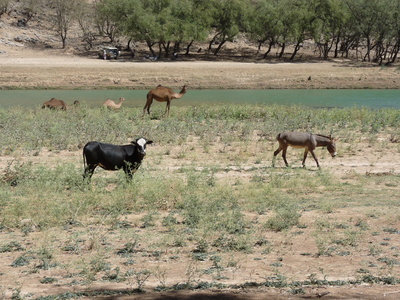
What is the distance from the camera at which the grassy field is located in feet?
23.5

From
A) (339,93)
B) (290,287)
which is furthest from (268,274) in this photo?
(339,93)

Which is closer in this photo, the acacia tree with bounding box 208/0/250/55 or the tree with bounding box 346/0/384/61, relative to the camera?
the tree with bounding box 346/0/384/61

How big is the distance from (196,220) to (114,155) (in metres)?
3.05

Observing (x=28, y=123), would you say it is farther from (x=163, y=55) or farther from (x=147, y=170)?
(x=163, y=55)

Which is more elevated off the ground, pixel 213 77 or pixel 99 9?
pixel 99 9

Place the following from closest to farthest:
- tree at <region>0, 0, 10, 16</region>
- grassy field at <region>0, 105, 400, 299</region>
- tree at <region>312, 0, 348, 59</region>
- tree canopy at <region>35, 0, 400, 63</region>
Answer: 1. grassy field at <region>0, 105, 400, 299</region>
2. tree canopy at <region>35, 0, 400, 63</region>
3. tree at <region>312, 0, 348, 59</region>
4. tree at <region>0, 0, 10, 16</region>

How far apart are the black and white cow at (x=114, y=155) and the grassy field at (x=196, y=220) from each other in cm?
45

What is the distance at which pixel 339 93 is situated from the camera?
40750mm

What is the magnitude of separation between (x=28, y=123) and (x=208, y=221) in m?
12.4

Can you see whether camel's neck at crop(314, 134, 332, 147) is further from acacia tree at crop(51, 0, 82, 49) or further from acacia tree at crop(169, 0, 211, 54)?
acacia tree at crop(51, 0, 82, 49)

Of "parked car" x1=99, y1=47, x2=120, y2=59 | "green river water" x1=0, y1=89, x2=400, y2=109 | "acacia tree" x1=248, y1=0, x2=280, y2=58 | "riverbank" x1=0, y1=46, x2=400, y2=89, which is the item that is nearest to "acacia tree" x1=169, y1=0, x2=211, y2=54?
"acacia tree" x1=248, y1=0, x2=280, y2=58

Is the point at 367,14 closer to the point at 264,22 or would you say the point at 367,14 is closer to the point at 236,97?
the point at 264,22

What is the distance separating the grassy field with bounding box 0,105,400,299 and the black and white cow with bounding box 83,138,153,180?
445 mm

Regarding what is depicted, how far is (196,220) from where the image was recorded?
30.7 feet
